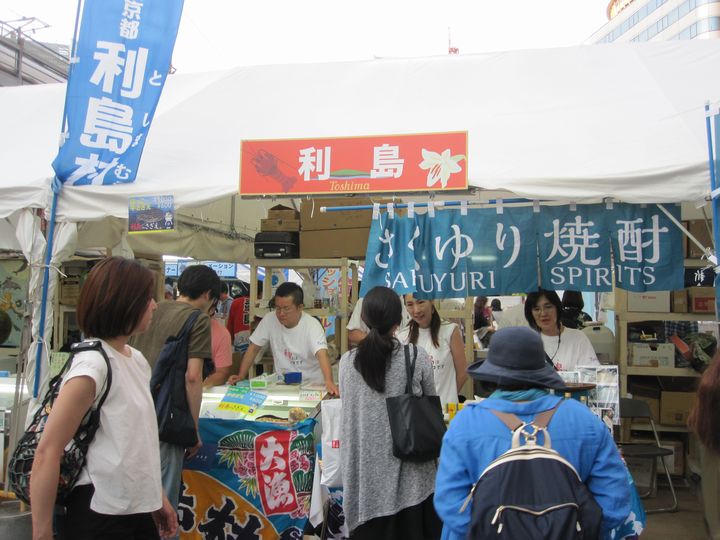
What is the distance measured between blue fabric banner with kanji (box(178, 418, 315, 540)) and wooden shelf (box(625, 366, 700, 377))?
3.39 m

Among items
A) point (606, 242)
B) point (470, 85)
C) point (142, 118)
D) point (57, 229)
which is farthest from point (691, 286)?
point (57, 229)

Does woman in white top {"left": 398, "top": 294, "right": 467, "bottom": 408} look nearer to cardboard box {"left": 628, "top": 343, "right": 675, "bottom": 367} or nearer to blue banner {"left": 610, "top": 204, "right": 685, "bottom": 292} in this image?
blue banner {"left": 610, "top": 204, "right": 685, "bottom": 292}

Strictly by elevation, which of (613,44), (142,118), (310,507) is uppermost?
(613,44)

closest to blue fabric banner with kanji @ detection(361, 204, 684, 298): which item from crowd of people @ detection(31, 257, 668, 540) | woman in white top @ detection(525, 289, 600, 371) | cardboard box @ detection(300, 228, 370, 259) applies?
woman in white top @ detection(525, 289, 600, 371)

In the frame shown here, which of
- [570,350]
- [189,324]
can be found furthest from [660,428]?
[189,324]

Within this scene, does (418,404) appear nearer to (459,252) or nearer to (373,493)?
(373,493)

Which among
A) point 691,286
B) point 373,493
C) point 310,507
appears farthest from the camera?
point 691,286

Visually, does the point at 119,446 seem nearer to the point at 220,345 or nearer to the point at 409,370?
the point at 409,370

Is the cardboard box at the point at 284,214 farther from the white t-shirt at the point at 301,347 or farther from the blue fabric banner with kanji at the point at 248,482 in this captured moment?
the blue fabric banner with kanji at the point at 248,482

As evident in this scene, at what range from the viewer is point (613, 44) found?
4723 millimetres

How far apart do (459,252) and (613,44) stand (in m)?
2.32

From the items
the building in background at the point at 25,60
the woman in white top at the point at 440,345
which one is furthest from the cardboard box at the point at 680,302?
the building in background at the point at 25,60

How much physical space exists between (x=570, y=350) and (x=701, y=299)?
77.1 inches

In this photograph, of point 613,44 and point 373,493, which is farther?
point 613,44
